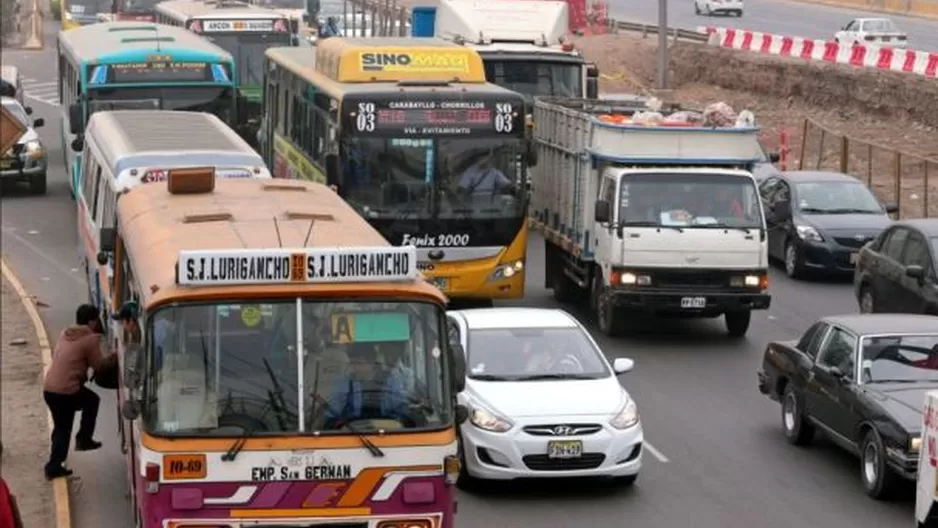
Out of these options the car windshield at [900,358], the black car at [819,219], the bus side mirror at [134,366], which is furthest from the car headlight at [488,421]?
the black car at [819,219]

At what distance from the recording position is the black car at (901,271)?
79.1 ft

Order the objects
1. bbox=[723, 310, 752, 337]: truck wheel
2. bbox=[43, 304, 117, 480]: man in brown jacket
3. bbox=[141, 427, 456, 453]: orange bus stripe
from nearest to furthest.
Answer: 1. bbox=[141, 427, 456, 453]: orange bus stripe
2. bbox=[43, 304, 117, 480]: man in brown jacket
3. bbox=[723, 310, 752, 337]: truck wheel

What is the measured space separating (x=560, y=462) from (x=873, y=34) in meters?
43.2

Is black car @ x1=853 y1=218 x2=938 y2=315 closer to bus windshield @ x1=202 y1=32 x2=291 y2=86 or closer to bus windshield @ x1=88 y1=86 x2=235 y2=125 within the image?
bus windshield @ x1=88 y1=86 x2=235 y2=125

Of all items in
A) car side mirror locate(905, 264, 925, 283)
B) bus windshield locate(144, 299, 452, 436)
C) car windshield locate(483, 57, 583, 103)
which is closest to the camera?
bus windshield locate(144, 299, 452, 436)

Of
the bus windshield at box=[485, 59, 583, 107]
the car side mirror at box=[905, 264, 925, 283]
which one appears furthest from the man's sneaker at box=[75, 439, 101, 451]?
the bus windshield at box=[485, 59, 583, 107]

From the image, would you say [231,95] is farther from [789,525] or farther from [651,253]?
[789,525]

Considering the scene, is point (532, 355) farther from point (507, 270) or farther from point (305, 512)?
point (507, 270)

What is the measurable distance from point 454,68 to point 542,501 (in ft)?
32.9

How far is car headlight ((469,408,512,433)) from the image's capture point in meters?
17.0

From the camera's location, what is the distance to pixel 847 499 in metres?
17.4

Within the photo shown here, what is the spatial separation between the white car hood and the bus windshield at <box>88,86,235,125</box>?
15078 millimetres

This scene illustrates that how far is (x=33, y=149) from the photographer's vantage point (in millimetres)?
38219

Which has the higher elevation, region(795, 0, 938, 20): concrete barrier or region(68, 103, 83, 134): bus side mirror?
region(68, 103, 83, 134): bus side mirror
